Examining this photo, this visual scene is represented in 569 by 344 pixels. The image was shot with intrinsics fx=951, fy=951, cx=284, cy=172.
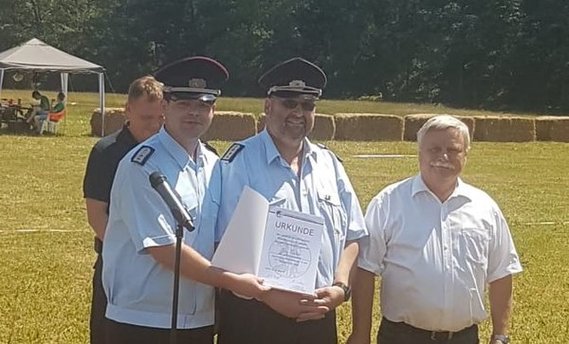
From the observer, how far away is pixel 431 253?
3775 millimetres

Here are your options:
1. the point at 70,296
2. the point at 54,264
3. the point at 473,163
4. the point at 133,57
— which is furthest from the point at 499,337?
the point at 133,57

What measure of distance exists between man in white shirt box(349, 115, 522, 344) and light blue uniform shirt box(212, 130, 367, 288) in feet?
0.62

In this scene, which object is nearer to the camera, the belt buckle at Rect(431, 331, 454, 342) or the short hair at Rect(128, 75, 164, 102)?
the belt buckle at Rect(431, 331, 454, 342)

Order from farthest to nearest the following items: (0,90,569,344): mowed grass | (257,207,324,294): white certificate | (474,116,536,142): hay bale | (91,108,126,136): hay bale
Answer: (474,116,536,142): hay bale → (91,108,126,136): hay bale → (0,90,569,344): mowed grass → (257,207,324,294): white certificate

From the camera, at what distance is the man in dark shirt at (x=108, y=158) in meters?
4.21

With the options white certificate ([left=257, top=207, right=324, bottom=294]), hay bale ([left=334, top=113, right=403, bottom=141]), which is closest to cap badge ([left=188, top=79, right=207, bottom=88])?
white certificate ([left=257, top=207, right=324, bottom=294])

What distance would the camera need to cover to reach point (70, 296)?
7430 millimetres

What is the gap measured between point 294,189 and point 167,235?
549 mm

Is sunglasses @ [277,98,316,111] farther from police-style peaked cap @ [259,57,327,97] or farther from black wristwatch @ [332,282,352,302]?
black wristwatch @ [332,282,352,302]

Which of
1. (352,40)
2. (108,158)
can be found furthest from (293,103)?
(352,40)

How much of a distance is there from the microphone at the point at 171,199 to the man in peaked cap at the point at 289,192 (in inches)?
14.5

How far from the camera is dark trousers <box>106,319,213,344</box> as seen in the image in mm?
3436

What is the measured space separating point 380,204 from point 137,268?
106cm

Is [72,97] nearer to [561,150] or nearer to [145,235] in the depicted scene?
[561,150]
